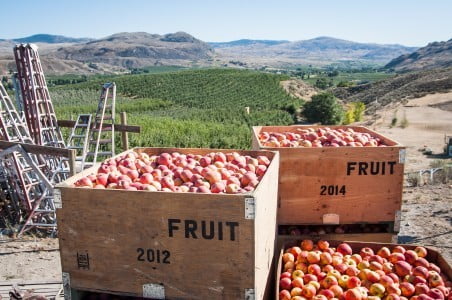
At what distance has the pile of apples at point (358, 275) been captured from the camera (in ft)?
11.1

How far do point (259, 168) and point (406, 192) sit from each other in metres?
8.56

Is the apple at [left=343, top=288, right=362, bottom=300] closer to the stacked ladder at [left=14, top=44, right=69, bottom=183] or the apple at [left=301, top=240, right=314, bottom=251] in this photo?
the apple at [left=301, top=240, right=314, bottom=251]

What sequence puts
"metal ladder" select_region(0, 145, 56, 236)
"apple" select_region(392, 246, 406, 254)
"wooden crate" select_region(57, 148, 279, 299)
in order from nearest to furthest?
"wooden crate" select_region(57, 148, 279, 299)
"apple" select_region(392, 246, 406, 254)
"metal ladder" select_region(0, 145, 56, 236)

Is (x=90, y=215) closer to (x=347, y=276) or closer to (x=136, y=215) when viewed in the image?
(x=136, y=215)

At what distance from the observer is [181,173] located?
11.5ft

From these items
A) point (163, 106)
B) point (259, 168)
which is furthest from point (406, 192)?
point (163, 106)

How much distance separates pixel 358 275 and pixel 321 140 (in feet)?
5.41

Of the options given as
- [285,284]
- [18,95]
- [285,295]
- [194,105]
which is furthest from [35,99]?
[194,105]

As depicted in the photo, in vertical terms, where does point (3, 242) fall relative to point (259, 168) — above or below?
below

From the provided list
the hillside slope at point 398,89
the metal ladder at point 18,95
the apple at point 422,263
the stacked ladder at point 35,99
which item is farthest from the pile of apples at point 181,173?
the hillside slope at point 398,89

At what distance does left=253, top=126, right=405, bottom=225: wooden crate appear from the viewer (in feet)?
13.6

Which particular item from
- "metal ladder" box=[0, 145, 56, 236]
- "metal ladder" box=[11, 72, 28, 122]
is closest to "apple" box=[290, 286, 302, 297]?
"metal ladder" box=[0, 145, 56, 236]

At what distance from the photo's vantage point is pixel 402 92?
55812 millimetres

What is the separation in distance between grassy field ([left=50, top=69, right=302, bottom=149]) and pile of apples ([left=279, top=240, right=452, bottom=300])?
14810mm
